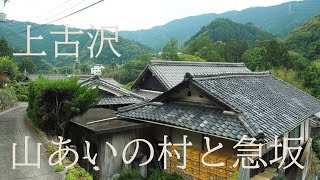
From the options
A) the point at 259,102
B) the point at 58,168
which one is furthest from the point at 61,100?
the point at 259,102

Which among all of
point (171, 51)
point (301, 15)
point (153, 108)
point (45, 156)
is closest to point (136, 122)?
point (153, 108)

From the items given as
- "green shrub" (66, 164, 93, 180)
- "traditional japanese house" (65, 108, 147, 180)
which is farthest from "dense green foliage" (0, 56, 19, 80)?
"green shrub" (66, 164, 93, 180)

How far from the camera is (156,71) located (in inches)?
882

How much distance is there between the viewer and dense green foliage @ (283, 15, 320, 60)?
190 ft

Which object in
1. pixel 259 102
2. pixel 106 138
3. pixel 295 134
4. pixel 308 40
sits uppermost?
pixel 308 40

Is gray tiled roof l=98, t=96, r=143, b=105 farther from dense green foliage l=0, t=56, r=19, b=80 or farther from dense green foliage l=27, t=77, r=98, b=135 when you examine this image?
Result: dense green foliage l=0, t=56, r=19, b=80

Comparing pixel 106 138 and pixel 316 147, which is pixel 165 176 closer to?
pixel 106 138

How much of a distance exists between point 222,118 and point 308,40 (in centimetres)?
6117

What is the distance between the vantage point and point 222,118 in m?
10.2

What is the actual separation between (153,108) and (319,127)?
13249 mm

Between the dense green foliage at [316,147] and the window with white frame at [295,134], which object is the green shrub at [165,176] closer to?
the window with white frame at [295,134]

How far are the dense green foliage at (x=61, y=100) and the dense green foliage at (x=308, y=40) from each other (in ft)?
183

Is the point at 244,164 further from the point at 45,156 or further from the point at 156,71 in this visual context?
the point at 156,71

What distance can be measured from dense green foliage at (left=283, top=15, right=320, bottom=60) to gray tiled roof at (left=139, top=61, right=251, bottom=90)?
36563 millimetres
